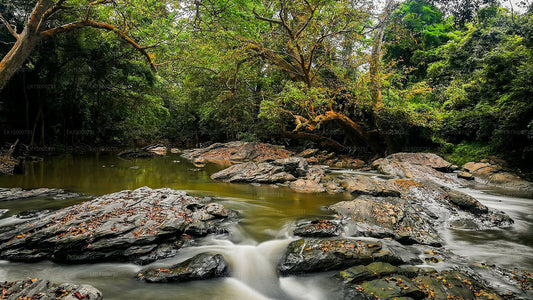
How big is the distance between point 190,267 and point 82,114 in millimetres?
20730

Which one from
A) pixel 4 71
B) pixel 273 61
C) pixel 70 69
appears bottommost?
pixel 4 71

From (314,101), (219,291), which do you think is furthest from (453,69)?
(219,291)

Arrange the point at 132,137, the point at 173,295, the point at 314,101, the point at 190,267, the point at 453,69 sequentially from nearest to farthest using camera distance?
the point at 173,295, the point at 190,267, the point at 314,101, the point at 453,69, the point at 132,137

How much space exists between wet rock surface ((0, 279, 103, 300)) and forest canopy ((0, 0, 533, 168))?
6435 mm

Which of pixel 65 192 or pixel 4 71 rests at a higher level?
pixel 4 71

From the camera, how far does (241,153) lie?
18453 mm

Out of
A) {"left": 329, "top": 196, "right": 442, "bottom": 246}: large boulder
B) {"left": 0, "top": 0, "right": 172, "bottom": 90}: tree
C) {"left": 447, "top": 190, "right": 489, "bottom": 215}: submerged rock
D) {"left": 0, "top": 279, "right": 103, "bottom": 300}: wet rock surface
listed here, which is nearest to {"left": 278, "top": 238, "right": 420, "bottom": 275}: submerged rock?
{"left": 329, "top": 196, "right": 442, "bottom": 246}: large boulder

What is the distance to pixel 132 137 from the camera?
89.6ft

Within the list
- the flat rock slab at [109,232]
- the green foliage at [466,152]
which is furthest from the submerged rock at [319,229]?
the green foliage at [466,152]

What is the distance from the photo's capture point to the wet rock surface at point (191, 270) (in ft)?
12.0

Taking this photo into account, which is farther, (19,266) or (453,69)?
(453,69)

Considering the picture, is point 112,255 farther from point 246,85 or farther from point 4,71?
point 246,85

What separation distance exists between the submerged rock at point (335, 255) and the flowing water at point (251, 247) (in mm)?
146

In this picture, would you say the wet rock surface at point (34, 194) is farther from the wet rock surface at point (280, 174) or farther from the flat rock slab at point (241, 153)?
the flat rock slab at point (241, 153)
